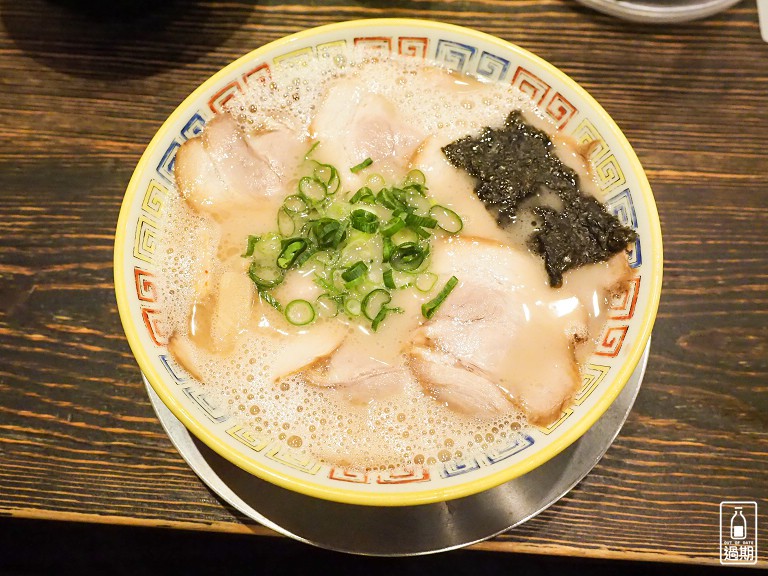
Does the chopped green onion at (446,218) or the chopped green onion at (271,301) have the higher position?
the chopped green onion at (446,218)

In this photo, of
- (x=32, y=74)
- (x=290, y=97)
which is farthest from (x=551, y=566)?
(x=32, y=74)

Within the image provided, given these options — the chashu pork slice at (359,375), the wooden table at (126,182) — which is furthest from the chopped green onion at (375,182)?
the wooden table at (126,182)

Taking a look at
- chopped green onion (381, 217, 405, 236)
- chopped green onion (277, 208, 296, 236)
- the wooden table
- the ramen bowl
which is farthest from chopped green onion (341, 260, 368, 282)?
the wooden table

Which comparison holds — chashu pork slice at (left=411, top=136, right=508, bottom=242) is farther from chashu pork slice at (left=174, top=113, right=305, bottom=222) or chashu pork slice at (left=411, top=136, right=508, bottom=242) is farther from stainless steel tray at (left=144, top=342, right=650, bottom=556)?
stainless steel tray at (left=144, top=342, right=650, bottom=556)

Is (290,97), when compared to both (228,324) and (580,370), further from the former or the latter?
(580,370)

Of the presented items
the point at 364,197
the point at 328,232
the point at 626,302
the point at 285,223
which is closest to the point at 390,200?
the point at 364,197

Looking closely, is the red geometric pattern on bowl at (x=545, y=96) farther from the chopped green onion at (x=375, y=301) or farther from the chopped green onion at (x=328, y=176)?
the chopped green onion at (x=375, y=301)
